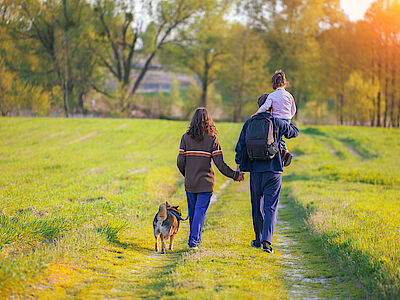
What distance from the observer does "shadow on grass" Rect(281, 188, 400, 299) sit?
5.29 meters

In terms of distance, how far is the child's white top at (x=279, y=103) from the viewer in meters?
7.67

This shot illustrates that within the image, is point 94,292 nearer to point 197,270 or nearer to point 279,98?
point 197,270

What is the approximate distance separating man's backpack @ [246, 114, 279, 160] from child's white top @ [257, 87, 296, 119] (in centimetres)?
24

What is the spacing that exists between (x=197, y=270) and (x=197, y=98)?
6480cm

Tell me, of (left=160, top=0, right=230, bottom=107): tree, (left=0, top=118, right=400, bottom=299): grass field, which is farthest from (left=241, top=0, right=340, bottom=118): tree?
(left=0, top=118, right=400, bottom=299): grass field

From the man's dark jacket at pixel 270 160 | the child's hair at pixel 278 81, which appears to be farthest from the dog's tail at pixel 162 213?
the child's hair at pixel 278 81

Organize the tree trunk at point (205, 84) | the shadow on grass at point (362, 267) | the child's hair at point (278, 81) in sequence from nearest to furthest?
the shadow on grass at point (362, 267), the child's hair at point (278, 81), the tree trunk at point (205, 84)

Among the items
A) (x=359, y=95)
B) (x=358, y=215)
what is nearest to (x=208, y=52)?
(x=359, y=95)

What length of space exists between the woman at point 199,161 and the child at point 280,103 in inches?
40.5

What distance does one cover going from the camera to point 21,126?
41281 mm

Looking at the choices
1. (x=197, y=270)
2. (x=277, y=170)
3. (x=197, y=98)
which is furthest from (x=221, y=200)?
(x=197, y=98)

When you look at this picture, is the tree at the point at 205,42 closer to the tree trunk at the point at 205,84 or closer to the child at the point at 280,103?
the tree trunk at the point at 205,84

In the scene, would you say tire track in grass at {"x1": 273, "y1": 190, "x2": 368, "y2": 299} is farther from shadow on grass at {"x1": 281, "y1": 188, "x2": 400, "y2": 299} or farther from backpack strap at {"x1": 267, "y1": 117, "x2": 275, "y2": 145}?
backpack strap at {"x1": 267, "y1": 117, "x2": 275, "y2": 145}

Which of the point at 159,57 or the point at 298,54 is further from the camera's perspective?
the point at 159,57
